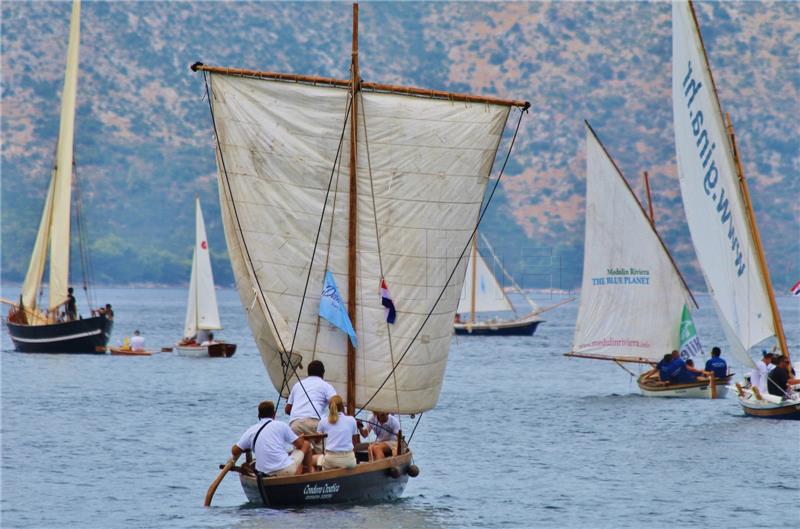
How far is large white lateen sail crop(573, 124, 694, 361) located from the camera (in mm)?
50688

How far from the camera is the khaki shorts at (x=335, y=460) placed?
25797 mm

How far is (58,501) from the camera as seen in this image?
97.9 ft

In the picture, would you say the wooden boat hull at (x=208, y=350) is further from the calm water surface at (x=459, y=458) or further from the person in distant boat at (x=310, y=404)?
the person in distant boat at (x=310, y=404)

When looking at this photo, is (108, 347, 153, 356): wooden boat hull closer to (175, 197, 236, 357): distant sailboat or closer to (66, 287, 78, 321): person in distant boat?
(175, 197, 236, 357): distant sailboat

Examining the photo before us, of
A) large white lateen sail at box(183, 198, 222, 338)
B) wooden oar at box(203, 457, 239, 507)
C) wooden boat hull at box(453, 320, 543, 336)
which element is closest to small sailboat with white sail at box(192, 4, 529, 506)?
wooden oar at box(203, 457, 239, 507)

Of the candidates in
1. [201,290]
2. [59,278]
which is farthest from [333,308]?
[201,290]

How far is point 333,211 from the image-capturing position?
95.0 ft

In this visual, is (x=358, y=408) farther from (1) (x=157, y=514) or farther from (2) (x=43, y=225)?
(2) (x=43, y=225)

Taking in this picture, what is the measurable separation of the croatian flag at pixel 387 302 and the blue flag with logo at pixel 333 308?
713 mm

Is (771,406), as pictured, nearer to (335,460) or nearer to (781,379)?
(781,379)

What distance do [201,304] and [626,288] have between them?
101 ft

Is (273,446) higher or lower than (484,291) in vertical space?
lower

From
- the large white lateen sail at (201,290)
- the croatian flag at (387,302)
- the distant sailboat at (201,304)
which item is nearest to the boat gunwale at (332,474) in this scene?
the croatian flag at (387,302)

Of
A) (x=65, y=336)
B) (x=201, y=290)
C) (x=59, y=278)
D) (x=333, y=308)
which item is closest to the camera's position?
(x=333, y=308)
